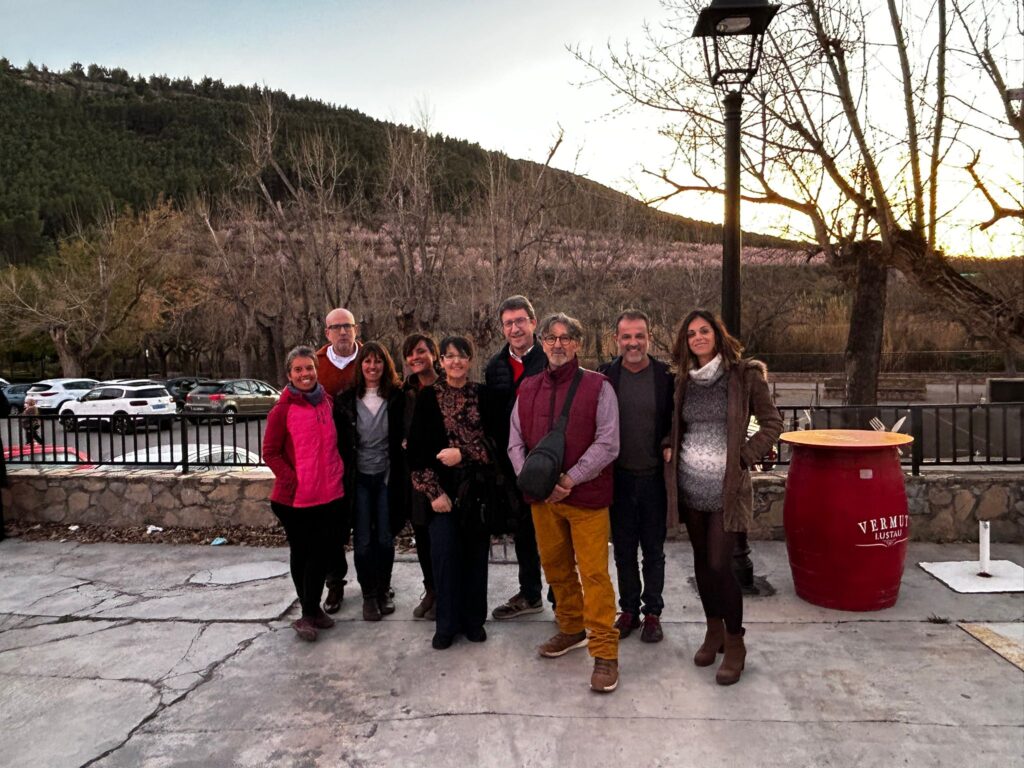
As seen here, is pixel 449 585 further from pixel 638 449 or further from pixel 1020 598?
pixel 1020 598

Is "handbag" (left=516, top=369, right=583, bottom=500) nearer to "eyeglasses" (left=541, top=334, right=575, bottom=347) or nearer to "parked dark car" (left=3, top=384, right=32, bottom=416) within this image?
"eyeglasses" (left=541, top=334, right=575, bottom=347)

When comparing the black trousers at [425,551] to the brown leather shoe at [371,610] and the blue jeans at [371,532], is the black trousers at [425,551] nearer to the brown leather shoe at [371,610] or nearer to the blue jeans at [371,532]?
the blue jeans at [371,532]

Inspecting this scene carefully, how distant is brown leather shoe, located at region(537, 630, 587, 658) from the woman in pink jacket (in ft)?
4.56

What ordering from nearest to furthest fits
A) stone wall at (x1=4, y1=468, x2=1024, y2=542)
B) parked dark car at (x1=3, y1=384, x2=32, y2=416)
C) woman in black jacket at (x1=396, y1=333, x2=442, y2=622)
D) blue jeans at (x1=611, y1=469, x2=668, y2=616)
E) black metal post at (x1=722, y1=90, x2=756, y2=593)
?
→ blue jeans at (x1=611, y1=469, x2=668, y2=616)
woman in black jacket at (x1=396, y1=333, x2=442, y2=622)
black metal post at (x1=722, y1=90, x2=756, y2=593)
stone wall at (x1=4, y1=468, x2=1024, y2=542)
parked dark car at (x1=3, y1=384, x2=32, y2=416)

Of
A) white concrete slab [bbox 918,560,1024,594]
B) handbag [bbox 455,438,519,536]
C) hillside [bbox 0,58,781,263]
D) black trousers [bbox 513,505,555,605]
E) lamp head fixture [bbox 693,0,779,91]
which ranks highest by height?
hillside [bbox 0,58,781,263]

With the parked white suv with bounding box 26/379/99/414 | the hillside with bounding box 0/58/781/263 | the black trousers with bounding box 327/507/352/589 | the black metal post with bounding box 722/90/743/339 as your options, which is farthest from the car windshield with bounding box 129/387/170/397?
the hillside with bounding box 0/58/781/263

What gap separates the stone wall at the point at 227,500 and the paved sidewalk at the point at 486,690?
1130 mm

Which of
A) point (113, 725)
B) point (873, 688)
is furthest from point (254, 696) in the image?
point (873, 688)

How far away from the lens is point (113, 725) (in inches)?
131

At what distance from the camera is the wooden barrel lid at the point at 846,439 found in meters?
4.32

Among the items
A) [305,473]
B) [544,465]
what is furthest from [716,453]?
[305,473]

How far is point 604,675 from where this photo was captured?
11.5ft

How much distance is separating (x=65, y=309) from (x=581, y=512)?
39.3 metres

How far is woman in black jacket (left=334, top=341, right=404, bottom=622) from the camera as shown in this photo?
4.47 metres
